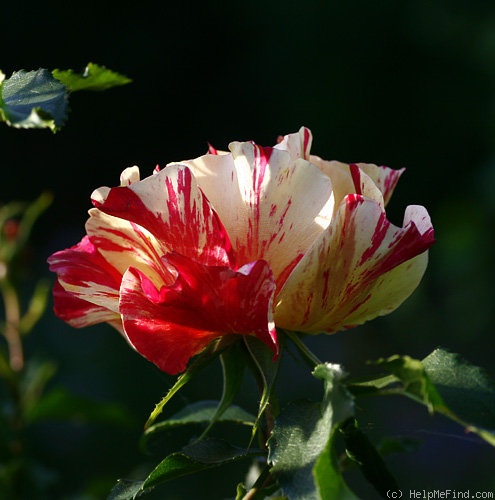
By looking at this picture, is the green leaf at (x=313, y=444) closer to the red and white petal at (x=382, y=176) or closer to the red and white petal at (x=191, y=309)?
the red and white petal at (x=191, y=309)

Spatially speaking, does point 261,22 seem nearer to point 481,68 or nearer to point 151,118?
point 151,118

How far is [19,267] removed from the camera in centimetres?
86

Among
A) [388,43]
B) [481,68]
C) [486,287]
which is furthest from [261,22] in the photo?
[486,287]

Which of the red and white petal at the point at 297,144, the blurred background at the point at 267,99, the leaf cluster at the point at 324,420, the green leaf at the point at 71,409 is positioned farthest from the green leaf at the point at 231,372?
the blurred background at the point at 267,99

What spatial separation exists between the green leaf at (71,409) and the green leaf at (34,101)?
0.48 meters

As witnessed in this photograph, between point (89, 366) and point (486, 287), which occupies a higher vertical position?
point (486, 287)

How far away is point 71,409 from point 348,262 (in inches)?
20.2

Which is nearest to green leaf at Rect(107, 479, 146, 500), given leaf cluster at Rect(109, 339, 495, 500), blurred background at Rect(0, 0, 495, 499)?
leaf cluster at Rect(109, 339, 495, 500)

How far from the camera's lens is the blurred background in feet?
9.09

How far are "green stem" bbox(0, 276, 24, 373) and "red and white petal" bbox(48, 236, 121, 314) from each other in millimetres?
431

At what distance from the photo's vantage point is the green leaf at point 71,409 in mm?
823

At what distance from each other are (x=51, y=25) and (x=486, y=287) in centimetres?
207

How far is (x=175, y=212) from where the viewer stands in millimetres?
402

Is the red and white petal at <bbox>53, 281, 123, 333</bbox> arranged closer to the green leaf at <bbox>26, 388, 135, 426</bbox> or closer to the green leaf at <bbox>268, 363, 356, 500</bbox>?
the green leaf at <bbox>268, 363, 356, 500</bbox>
